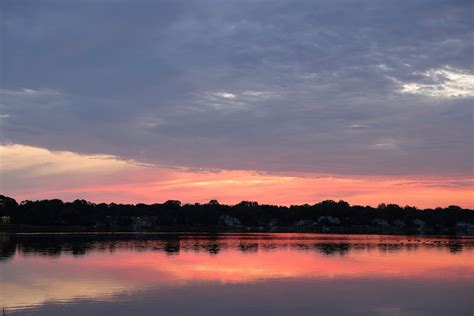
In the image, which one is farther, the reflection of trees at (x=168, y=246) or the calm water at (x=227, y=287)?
the reflection of trees at (x=168, y=246)

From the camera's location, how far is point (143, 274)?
3897cm

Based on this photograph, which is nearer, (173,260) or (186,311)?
(186,311)

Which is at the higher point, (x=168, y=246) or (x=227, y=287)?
(x=168, y=246)

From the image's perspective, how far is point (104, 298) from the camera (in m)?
28.1

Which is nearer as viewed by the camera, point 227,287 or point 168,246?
point 227,287

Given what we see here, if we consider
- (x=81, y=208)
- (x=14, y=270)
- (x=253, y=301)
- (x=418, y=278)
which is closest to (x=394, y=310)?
(x=253, y=301)

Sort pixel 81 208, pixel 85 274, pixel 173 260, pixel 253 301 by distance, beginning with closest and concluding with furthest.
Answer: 1. pixel 253 301
2. pixel 85 274
3. pixel 173 260
4. pixel 81 208

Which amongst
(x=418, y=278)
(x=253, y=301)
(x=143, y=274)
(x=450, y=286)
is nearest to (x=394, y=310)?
(x=253, y=301)

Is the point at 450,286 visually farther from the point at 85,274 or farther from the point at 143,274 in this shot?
the point at 85,274

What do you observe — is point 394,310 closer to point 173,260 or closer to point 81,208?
point 173,260

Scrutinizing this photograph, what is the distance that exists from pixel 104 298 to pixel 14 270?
48.4 ft

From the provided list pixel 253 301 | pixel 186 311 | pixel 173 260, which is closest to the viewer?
pixel 186 311

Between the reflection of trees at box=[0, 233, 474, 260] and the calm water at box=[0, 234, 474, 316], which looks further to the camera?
the reflection of trees at box=[0, 233, 474, 260]

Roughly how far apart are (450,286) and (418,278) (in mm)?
3979
